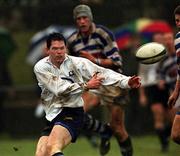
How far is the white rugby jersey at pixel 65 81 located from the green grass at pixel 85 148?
397cm

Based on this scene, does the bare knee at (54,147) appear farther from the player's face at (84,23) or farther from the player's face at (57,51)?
the player's face at (84,23)

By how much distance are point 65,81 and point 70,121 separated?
1.58ft

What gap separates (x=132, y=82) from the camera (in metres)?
11.1

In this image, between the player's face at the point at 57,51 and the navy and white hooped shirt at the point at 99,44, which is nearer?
the player's face at the point at 57,51

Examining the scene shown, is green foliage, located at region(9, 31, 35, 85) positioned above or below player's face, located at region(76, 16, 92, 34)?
below

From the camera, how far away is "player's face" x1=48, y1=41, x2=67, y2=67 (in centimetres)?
1110

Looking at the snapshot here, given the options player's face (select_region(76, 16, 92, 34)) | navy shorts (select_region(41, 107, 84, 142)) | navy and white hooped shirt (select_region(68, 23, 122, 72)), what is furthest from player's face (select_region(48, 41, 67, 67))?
navy and white hooped shirt (select_region(68, 23, 122, 72))

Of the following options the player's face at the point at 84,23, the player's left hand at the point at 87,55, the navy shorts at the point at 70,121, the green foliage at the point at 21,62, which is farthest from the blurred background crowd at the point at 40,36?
the navy shorts at the point at 70,121

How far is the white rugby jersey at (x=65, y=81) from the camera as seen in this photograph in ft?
36.4

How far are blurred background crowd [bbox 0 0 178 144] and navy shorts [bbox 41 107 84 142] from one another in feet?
26.3

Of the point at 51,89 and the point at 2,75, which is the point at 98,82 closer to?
the point at 51,89

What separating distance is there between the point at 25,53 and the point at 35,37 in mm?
949

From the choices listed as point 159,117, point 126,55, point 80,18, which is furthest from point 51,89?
point 126,55

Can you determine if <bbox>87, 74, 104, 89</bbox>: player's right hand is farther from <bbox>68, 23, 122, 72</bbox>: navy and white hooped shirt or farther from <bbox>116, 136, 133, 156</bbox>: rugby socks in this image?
<bbox>116, 136, 133, 156</bbox>: rugby socks
